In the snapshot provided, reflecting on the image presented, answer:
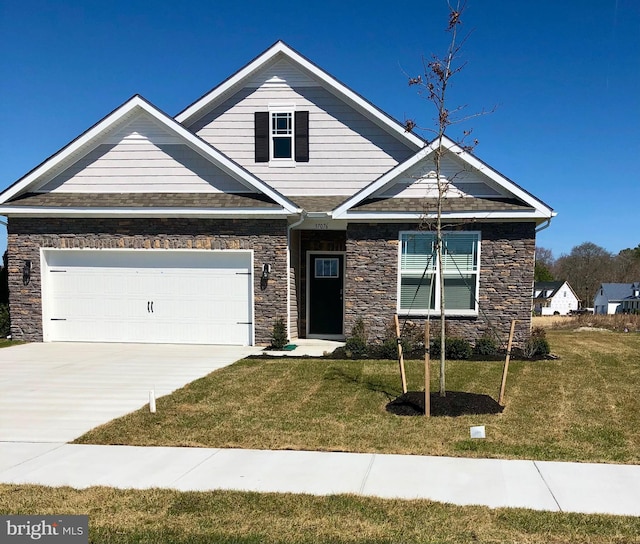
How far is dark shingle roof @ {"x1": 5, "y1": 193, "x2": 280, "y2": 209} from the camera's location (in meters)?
11.4

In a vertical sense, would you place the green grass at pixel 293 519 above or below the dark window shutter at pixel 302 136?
below

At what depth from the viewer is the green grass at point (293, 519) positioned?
3.40 meters

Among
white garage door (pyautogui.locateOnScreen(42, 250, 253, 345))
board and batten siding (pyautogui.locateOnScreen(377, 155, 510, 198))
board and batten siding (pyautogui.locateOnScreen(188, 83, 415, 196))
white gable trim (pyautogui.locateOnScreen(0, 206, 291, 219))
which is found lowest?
white garage door (pyautogui.locateOnScreen(42, 250, 253, 345))

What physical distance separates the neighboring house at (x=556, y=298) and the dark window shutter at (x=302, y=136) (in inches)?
2532

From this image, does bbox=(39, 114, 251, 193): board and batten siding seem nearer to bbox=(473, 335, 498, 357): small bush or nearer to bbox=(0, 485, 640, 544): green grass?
bbox=(473, 335, 498, 357): small bush

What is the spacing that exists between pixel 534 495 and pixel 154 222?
1013 cm

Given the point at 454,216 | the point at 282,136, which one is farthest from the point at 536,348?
the point at 282,136

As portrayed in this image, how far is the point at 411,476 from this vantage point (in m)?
4.45

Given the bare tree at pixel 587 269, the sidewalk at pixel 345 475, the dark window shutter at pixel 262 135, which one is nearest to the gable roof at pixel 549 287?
the bare tree at pixel 587 269

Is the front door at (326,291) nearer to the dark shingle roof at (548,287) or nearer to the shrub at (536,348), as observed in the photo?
the shrub at (536,348)

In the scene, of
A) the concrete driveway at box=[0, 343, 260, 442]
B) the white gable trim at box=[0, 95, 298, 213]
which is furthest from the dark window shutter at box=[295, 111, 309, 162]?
the concrete driveway at box=[0, 343, 260, 442]

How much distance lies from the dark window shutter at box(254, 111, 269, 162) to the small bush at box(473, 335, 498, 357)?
713 centimetres

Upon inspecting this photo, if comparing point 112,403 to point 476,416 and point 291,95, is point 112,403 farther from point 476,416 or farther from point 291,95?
point 291,95

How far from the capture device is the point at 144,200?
38.3ft
